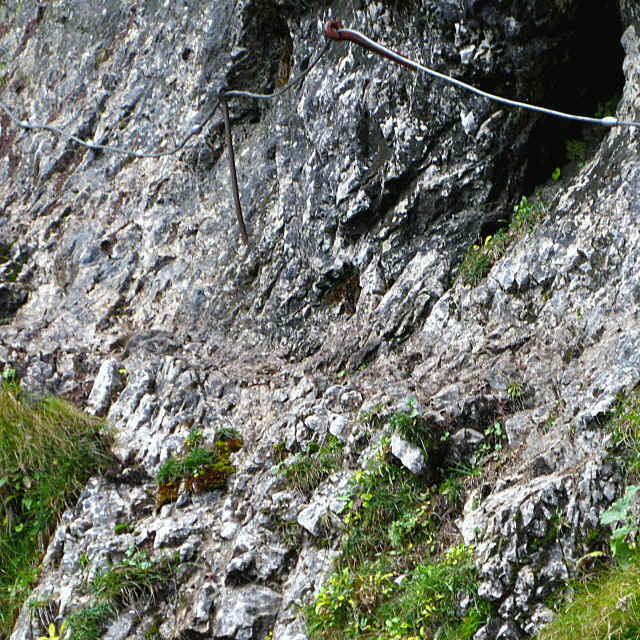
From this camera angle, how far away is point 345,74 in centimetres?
626

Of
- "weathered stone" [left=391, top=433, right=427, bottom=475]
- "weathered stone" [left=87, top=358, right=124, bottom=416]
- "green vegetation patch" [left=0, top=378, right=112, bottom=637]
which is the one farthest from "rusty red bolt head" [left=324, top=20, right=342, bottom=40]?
"green vegetation patch" [left=0, top=378, right=112, bottom=637]

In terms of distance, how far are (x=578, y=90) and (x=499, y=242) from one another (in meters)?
1.44

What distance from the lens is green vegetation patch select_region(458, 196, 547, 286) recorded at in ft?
16.5

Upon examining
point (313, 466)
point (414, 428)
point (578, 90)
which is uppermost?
point (578, 90)

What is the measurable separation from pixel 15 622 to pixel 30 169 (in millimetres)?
6583

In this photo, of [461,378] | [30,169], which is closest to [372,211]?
[461,378]

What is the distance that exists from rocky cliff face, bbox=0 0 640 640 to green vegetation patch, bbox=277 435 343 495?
68 millimetres

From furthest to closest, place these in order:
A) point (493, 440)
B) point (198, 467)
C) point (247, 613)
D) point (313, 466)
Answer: point (198, 467), point (313, 466), point (493, 440), point (247, 613)

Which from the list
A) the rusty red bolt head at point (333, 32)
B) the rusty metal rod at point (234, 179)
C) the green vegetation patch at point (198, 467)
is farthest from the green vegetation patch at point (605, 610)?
the rusty metal rod at point (234, 179)

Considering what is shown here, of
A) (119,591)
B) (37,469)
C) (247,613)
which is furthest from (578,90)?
(37,469)

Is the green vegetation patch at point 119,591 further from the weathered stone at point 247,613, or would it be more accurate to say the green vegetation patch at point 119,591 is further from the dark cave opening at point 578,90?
the dark cave opening at point 578,90

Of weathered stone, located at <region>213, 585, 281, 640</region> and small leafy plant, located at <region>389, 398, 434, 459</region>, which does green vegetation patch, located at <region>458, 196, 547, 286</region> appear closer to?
small leafy plant, located at <region>389, 398, 434, 459</region>

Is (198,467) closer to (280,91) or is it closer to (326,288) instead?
(326,288)

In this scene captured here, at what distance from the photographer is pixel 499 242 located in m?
5.14
